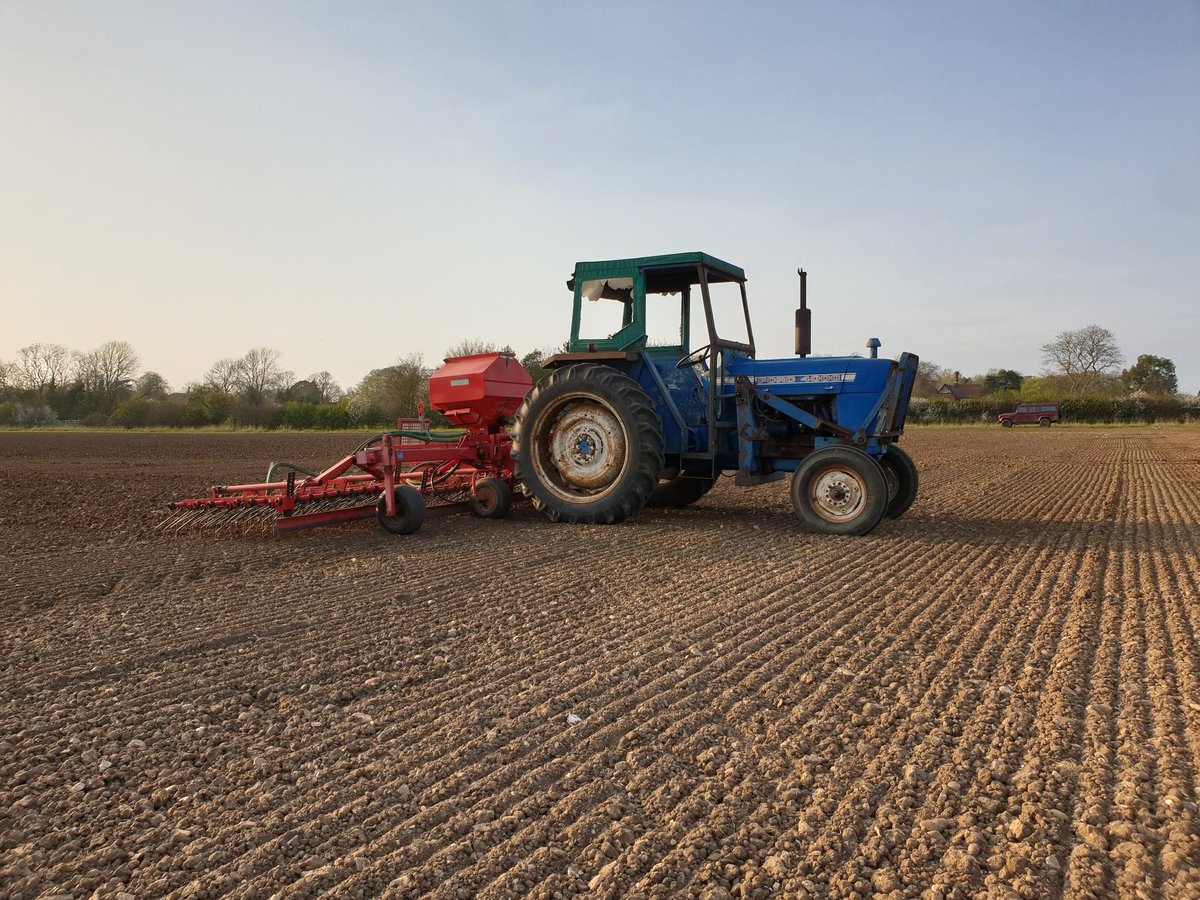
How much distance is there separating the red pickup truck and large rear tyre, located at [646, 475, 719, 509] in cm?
4550

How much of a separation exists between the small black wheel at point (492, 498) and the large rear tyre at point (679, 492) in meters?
1.57

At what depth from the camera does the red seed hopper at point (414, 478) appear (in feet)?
23.7

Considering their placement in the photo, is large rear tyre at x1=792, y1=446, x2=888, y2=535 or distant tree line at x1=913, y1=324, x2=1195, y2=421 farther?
distant tree line at x1=913, y1=324, x2=1195, y2=421

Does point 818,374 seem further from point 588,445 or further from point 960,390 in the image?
point 960,390

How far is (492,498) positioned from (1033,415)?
48.9m

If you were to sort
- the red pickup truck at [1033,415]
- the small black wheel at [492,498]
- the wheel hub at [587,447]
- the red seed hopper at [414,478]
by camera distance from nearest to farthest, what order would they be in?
the red seed hopper at [414,478] → the wheel hub at [587,447] → the small black wheel at [492,498] → the red pickup truck at [1033,415]

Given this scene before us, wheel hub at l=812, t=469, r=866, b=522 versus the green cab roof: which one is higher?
the green cab roof

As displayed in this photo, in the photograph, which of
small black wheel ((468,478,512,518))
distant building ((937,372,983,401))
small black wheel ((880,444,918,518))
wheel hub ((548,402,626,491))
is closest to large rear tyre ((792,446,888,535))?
small black wheel ((880,444,918,518))

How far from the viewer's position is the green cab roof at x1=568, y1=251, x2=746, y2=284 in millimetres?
7414

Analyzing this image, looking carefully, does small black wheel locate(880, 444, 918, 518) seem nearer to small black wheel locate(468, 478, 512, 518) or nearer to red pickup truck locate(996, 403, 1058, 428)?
small black wheel locate(468, 478, 512, 518)

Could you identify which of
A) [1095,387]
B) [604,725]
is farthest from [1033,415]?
[604,725]

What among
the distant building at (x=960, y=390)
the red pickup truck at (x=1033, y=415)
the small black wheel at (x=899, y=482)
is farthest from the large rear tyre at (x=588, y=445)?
the distant building at (x=960, y=390)

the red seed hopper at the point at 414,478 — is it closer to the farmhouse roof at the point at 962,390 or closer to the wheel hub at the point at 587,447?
the wheel hub at the point at 587,447

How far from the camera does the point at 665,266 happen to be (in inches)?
294
